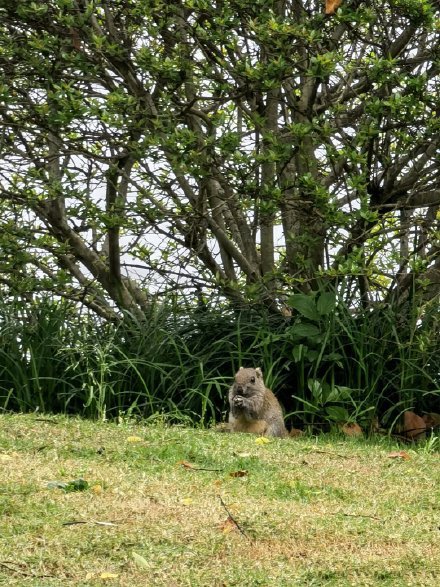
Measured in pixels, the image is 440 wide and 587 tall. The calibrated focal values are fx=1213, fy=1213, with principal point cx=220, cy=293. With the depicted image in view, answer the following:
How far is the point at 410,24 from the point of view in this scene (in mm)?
10766

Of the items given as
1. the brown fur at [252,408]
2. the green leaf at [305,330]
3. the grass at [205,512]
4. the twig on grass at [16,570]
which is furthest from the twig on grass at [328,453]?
the twig on grass at [16,570]

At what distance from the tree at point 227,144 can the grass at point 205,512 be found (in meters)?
2.73

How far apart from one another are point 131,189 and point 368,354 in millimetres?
3412

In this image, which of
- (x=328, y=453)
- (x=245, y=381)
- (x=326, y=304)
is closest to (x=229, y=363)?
(x=326, y=304)

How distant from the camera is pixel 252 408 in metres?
9.59

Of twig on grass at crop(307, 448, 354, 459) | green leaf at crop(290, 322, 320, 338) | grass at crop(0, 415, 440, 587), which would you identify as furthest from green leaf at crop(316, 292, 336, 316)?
twig on grass at crop(307, 448, 354, 459)

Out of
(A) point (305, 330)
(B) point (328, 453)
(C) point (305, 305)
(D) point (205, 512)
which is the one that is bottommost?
(D) point (205, 512)

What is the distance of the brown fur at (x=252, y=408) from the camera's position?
959cm

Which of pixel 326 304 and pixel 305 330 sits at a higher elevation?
pixel 326 304

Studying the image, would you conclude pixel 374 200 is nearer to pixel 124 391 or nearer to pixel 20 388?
pixel 124 391

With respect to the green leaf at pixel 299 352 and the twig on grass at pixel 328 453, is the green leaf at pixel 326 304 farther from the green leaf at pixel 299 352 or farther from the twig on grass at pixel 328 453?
the twig on grass at pixel 328 453

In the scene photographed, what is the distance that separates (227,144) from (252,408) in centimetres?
224

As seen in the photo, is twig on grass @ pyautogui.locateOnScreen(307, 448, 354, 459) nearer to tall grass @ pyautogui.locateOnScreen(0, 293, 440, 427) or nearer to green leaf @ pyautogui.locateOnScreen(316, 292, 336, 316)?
tall grass @ pyautogui.locateOnScreen(0, 293, 440, 427)

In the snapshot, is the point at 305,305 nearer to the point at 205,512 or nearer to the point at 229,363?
the point at 229,363
